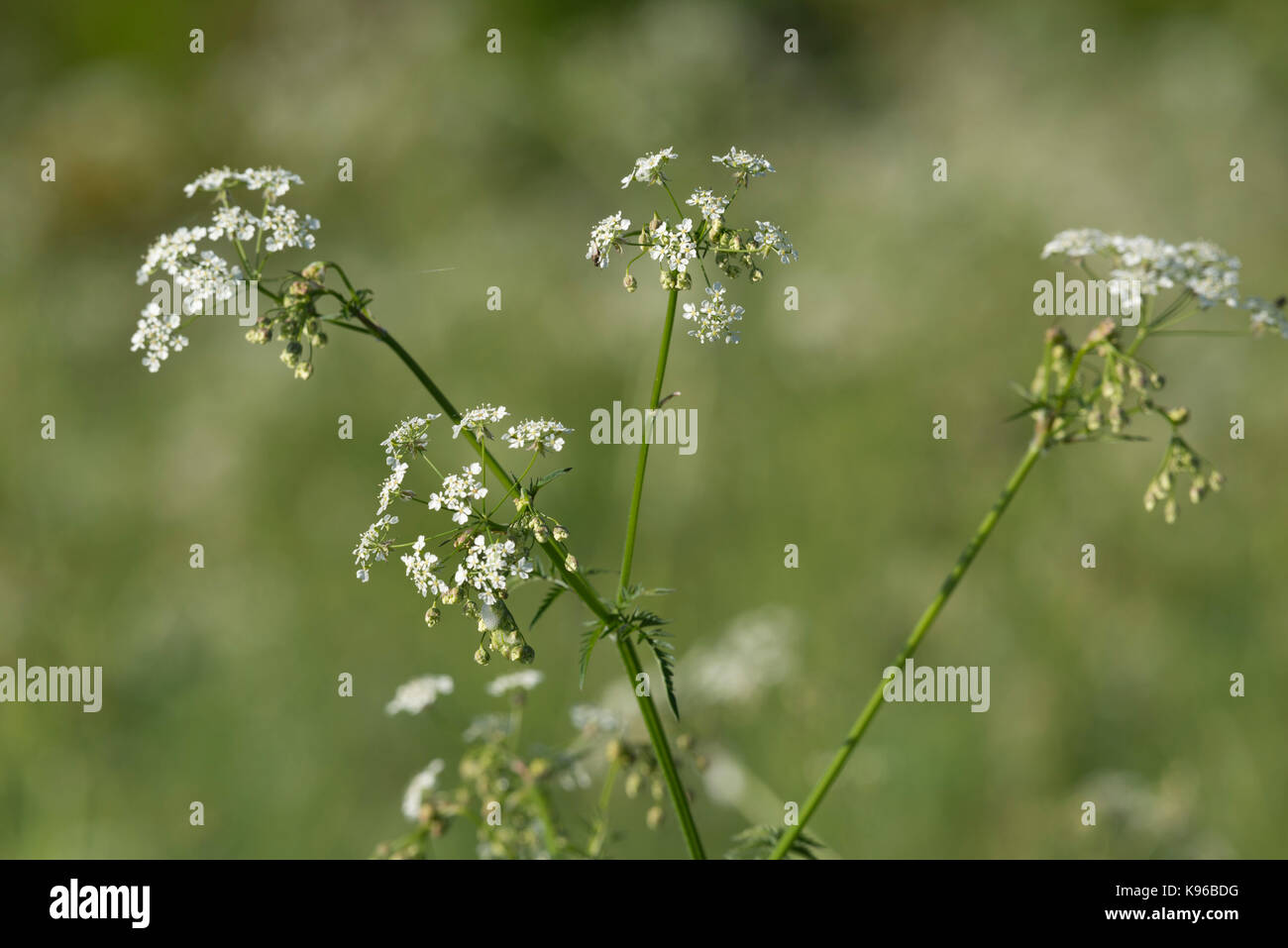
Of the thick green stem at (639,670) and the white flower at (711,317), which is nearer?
the thick green stem at (639,670)

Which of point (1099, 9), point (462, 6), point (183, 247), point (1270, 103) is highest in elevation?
point (462, 6)

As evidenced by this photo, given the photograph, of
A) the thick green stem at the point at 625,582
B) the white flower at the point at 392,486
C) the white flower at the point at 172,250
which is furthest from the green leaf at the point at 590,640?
the white flower at the point at 172,250

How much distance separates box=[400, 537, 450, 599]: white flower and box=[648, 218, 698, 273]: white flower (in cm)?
114

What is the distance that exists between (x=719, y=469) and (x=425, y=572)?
6.86 m

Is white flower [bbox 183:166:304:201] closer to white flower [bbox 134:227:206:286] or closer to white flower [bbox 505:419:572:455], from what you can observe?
white flower [bbox 134:227:206:286]

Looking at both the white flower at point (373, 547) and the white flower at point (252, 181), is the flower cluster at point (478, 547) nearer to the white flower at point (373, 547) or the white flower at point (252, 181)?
the white flower at point (373, 547)

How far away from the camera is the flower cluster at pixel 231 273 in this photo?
123 inches

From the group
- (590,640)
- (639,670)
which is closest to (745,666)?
(639,670)

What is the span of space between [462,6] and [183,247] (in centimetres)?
2007

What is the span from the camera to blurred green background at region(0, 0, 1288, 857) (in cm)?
759

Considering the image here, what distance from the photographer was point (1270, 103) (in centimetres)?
1514

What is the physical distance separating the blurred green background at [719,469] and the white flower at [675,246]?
1.45 m

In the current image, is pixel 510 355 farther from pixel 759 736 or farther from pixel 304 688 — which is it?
pixel 759 736

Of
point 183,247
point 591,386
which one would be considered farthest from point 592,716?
point 591,386
